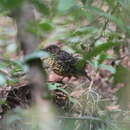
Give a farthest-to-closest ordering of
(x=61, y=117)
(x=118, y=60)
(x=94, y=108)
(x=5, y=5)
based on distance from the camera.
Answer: (x=118, y=60) < (x=94, y=108) < (x=61, y=117) < (x=5, y=5)

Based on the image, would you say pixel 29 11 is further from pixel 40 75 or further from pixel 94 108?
pixel 94 108

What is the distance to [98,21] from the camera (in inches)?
77.3

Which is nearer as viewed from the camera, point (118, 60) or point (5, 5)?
point (5, 5)

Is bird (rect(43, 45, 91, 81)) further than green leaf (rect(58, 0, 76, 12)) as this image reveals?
Yes

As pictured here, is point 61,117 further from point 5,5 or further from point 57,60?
point 5,5

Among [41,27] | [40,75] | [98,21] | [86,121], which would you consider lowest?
[86,121]

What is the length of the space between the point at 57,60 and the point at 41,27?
50.1 inches

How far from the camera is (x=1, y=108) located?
216 centimetres

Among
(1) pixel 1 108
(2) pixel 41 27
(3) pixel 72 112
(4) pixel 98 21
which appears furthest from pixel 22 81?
(2) pixel 41 27

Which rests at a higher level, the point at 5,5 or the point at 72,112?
the point at 5,5

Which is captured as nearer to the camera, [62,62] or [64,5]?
[64,5]

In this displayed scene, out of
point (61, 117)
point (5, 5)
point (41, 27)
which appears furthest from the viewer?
point (61, 117)

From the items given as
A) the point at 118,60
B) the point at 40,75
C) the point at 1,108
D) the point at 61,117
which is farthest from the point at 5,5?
the point at 118,60

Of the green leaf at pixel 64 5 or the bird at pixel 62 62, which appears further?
the bird at pixel 62 62
